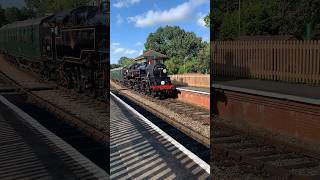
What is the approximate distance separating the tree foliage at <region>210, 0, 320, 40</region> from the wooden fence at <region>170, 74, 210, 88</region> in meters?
19.6

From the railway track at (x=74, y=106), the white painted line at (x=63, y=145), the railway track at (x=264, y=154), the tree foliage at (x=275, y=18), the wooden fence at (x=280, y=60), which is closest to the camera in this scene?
the white painted line at (x=63, y=145)

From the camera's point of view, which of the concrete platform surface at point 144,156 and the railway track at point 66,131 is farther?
the railway track at point 66,131

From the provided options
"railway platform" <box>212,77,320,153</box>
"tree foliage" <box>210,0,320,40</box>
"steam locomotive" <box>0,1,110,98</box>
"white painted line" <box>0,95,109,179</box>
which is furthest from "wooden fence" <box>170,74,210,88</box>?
"tree foliage" <box>210,0,320,40</box>

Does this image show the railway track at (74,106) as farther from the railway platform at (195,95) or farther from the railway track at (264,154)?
the railway platform at (195,95)

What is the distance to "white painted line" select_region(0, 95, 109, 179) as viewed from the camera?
4.09 m

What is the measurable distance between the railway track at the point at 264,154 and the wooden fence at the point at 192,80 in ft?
11.4

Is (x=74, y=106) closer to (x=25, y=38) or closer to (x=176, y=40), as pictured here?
(x=25, y=38)

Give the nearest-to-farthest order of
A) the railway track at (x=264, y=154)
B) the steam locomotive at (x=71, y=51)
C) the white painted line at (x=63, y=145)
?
the white painted line at (x=63, y=145), the railway track at (x=264, y=154), the steam locomotive at (x=71, y=51)

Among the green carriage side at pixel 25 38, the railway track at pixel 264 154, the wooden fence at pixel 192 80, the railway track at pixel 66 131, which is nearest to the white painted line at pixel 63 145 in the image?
the railway track at pixel 66 131

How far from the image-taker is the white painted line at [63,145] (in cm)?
409

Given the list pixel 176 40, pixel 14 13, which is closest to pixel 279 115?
pixel 14 13

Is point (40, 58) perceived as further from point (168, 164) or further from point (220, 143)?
point (168, 164)

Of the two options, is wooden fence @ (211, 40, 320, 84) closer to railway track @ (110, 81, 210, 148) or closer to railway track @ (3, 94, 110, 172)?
railway track @ (3, 94, 110, 172)

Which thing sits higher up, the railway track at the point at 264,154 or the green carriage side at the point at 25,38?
the green carriage side at the point at 25,38
